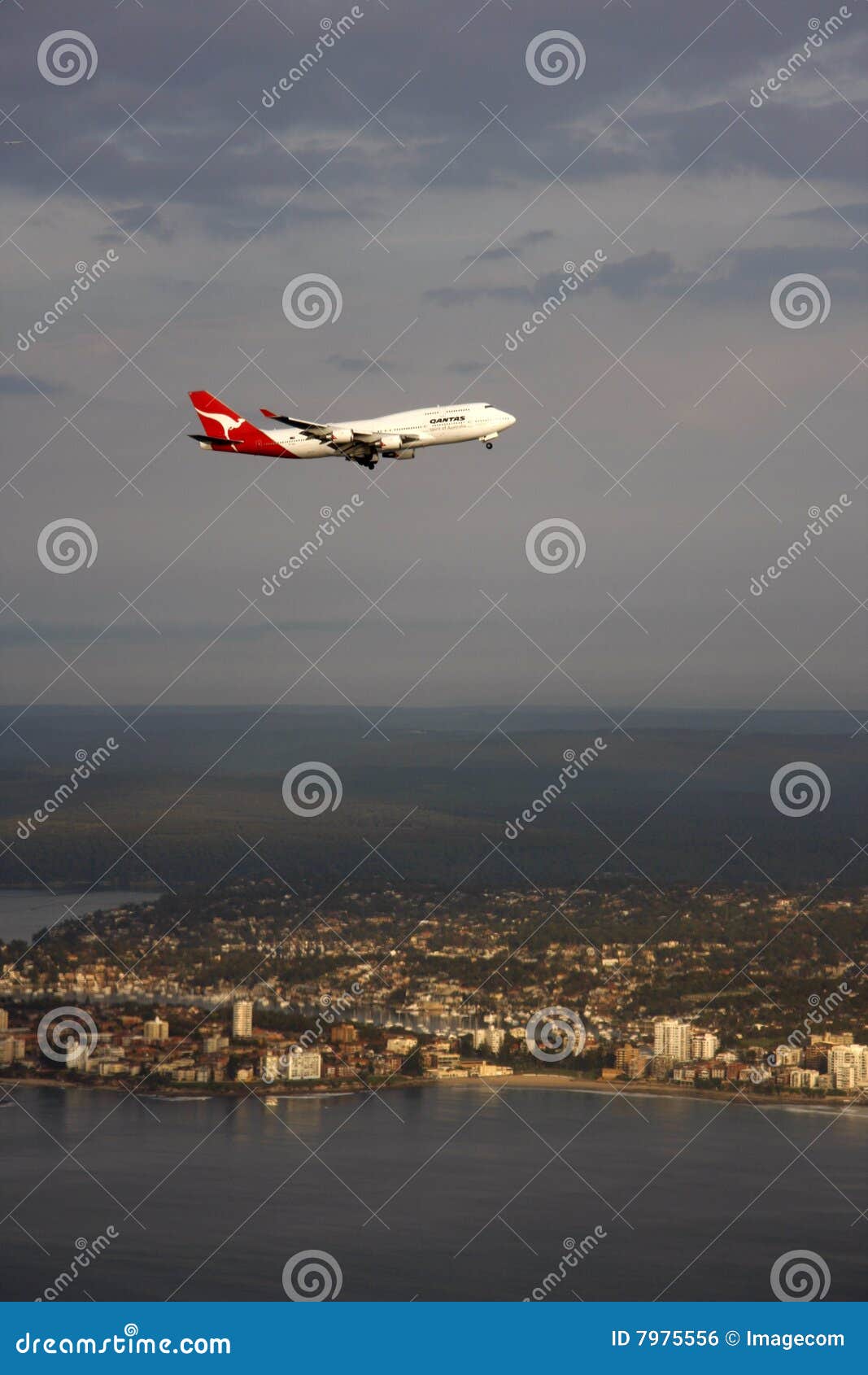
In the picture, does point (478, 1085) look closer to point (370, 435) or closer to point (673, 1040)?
point (673, 1040)

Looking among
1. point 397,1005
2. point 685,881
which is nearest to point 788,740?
point 685,881

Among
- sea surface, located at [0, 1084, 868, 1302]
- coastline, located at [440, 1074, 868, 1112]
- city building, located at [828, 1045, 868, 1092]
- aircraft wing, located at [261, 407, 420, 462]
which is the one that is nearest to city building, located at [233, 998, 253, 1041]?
sea surface, located at [0, 1084, 868, 1302]

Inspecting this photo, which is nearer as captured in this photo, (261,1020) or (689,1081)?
(689,1081)

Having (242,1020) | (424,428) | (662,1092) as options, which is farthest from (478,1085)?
(424,428)

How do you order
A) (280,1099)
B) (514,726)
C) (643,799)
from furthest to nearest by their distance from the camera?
(514,726), (643,799), (280,1099)

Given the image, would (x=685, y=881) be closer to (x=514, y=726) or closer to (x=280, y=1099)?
(x=280, y=1099)

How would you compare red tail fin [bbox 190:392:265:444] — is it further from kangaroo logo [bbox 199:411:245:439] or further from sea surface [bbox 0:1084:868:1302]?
sea surface [bbox 0:1084:868:1302]

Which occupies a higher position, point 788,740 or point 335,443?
point 788,740
